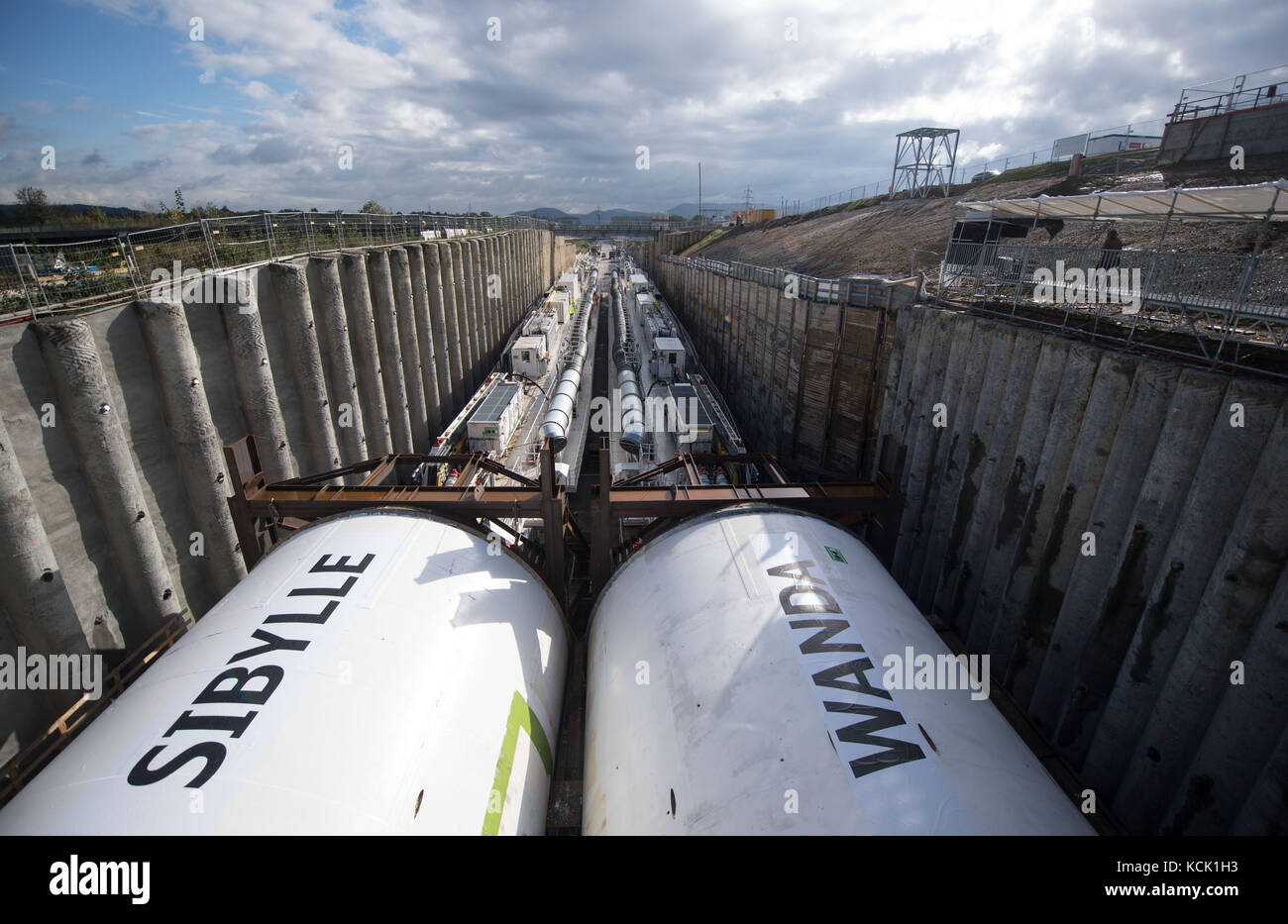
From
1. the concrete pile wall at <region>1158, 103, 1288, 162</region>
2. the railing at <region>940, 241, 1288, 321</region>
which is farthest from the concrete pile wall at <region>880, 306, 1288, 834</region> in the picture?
the concrete pile wall at <region>1158, 103, 1288, 162</region>

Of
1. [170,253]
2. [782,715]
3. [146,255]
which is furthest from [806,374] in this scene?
[170,253]

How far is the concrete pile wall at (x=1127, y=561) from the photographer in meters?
6.45

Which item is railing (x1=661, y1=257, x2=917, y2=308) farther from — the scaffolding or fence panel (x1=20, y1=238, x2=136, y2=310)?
fence panel (x1=20, y1=238, x2=136, y2=310)

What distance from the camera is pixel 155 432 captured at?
11.4 meters

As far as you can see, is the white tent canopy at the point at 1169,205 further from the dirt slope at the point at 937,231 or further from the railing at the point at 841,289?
the dirt slope at the point at 937,231

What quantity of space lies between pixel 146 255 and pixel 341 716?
14161 mm

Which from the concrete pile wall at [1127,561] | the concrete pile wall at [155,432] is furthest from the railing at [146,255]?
the concrete pile wall at [1127,561]

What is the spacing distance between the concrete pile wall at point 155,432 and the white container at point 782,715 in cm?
950

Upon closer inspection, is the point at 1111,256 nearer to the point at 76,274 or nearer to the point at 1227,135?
the point at 1227,135

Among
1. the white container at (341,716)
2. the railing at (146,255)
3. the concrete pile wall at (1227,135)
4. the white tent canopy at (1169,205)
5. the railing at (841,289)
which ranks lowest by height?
the white container at (341,716)

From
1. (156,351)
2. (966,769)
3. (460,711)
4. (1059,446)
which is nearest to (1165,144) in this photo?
(1059,446)

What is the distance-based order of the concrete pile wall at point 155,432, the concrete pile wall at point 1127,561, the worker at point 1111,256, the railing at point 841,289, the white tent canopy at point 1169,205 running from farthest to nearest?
the railing at point 841,289, the worker at point 1111,256, the concrete pile wall at point 155,432, the white tent canopy at point 1169,205, the concrete pile wall at point 1127,561

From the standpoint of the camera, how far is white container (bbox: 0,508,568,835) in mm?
5684
